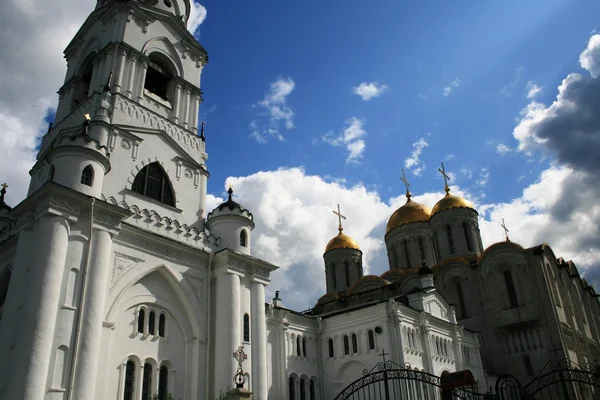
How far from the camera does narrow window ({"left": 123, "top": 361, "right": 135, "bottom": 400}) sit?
17281 mm

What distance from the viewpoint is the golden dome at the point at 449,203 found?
41469 millimetres

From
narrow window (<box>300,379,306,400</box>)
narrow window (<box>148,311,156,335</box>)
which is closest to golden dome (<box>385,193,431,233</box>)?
narrow window (<box>300,379,306,400</box>)

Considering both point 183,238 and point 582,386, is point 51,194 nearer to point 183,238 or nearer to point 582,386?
point 183,238

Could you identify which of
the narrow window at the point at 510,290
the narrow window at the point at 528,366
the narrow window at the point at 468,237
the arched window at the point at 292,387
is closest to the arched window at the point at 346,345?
the arched window at the point at 292,387

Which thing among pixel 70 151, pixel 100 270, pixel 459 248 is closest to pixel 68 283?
pixel 100 270

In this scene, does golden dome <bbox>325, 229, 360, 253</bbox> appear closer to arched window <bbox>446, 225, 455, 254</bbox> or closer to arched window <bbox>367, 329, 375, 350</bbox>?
arched window <bbox>446, 225, 455, 254</bbox>

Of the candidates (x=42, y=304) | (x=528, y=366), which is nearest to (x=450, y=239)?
(x=528, y=366)

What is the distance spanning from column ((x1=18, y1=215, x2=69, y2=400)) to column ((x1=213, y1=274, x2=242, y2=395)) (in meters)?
6.70

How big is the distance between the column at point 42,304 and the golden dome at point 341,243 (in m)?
32.7

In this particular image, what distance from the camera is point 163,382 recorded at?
1866 centimetres

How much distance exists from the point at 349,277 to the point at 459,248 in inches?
405

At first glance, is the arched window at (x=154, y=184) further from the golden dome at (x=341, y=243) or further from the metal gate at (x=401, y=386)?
the golden dome at (x=341, y=243)

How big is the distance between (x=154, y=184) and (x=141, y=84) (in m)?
5.16

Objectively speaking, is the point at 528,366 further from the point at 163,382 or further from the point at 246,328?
the point at 163,382
